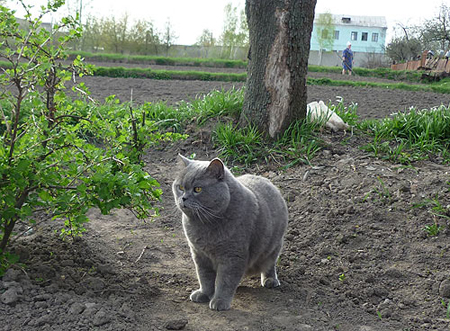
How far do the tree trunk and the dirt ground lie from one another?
76cm

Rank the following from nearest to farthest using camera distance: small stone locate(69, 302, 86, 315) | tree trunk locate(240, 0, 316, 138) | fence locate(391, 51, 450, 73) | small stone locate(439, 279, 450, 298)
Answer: small stone locate(69, 302, 86, 315) → small stone locate(439, 279, 450, 298) → tree trunk locate(240, 0, 316, 138) → fence locate(391, 51, 450, 73)

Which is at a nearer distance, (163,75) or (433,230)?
(433,230)

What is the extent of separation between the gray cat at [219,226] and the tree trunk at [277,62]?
2.61 metres

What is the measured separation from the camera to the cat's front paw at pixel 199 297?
311 centimetres

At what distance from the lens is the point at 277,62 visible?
5461 millimetres

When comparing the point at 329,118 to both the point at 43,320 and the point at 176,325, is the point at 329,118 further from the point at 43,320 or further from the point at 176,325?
the point at 43,320

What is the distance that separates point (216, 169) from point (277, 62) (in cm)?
290

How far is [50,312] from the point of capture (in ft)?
8.45

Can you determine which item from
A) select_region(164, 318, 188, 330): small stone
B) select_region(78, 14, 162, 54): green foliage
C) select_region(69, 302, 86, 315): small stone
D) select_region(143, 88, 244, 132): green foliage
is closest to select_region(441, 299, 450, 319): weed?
select_region(164, 318, 188, 330): small stone

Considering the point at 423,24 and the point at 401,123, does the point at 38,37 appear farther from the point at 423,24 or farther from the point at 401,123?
the point at 423,24

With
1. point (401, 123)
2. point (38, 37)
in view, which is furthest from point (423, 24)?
point (38, 37)

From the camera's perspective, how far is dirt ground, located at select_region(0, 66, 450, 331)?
9.02 ft

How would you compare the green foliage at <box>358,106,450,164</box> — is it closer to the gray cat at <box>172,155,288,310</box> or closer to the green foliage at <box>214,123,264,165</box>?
the green foliage at <box>214,123,264,165</box>

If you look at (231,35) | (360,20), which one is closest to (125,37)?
(231,35)
